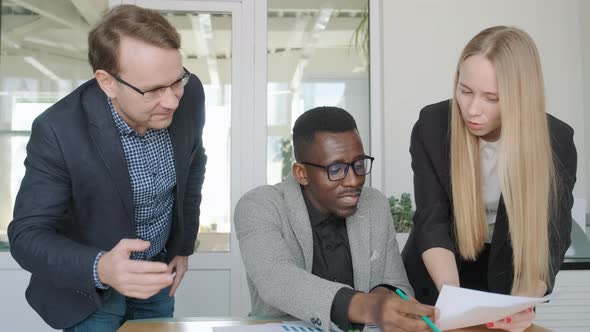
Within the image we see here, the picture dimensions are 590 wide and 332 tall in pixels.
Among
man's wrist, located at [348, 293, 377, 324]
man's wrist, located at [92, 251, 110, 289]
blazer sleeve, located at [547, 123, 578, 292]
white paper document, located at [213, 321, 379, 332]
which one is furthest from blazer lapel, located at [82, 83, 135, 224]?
blazer sleeve, located at [547, 123, 578, 292]

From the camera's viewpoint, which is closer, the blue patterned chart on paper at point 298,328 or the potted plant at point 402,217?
the blue patterned chart on paper at point 298,328

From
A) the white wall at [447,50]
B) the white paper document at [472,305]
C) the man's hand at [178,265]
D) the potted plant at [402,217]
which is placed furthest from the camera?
the white wall at [447,50]

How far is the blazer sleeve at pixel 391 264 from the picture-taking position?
1882 mm

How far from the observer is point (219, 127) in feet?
12.9

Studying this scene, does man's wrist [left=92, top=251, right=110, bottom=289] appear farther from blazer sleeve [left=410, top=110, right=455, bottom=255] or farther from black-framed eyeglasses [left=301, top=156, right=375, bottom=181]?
blazer sleeve [left=410, top=110, right=455, bottom=255]

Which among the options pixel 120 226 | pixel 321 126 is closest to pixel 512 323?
pixel 321 126

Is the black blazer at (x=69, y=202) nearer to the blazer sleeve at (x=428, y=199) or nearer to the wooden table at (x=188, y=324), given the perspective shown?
the wooden table at (x=188, y=324)

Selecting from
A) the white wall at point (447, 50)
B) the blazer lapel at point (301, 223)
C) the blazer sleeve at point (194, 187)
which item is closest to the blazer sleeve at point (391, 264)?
the blazer lapel at point (301, 223)

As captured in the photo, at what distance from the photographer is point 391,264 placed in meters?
1.92

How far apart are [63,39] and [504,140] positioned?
314cm

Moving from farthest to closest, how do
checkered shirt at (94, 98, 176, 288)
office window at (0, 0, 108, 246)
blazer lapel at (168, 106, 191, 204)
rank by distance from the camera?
1. office window at (0, 0, 108, 246)
2. blazer lapel at (168, 106, 191, 204)
3. checkered shirt at (94, 98, 176, 288)

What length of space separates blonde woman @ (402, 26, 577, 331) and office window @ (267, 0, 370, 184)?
6.63 ft

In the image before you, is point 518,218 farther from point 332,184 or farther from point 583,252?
point 583,252

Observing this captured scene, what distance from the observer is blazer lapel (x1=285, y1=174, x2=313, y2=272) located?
1.84 meters
